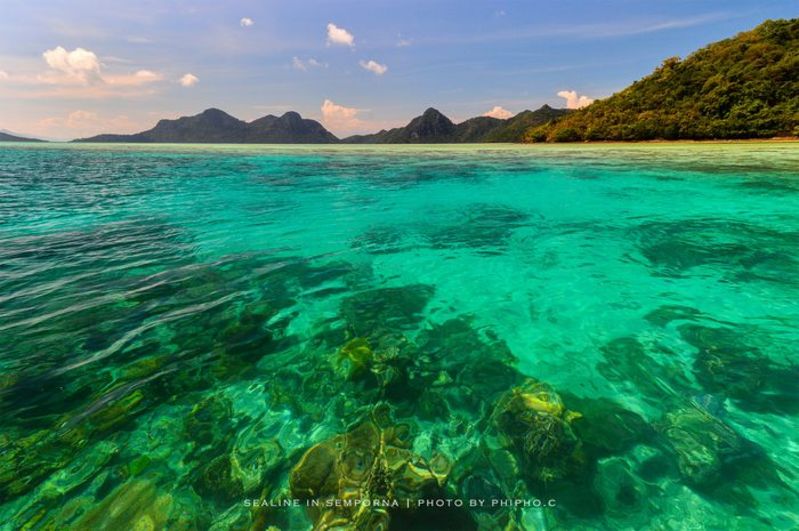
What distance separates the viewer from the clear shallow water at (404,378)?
3.38 meters

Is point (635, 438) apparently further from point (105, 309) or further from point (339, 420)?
point (105, 309)

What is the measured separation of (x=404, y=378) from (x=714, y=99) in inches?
4153

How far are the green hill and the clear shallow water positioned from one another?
80.2 metres

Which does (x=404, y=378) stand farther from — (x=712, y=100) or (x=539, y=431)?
(x=712, y=100)

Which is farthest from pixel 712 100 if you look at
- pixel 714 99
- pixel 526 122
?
pixel 526 122

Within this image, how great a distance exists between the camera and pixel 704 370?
507cm

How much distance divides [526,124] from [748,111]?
118 m

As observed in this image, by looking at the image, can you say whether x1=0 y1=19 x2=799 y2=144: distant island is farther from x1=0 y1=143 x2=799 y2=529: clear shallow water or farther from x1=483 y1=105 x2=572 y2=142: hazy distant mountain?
x1=0 y1=143 x2=799 y2=529: clear shallow water

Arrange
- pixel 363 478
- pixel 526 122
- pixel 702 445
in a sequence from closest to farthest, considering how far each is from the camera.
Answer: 1. pixel 363 478
2. pixel 702 445
3. pixel 526 122

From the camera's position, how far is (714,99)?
74.0 m

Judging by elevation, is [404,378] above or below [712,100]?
below

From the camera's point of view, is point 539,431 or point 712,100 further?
point 712,100

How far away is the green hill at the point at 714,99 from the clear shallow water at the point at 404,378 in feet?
263

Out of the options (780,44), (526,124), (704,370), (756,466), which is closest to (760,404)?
(704,370)
